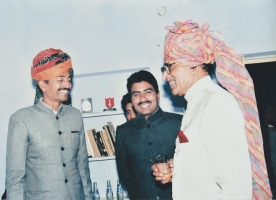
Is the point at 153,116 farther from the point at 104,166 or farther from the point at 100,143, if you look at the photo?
the point at 104,166

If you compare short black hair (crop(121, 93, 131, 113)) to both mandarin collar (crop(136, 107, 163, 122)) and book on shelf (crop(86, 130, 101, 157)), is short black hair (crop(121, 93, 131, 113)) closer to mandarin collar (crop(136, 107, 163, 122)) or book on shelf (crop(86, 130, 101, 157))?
book on shelf (crop(86, 130, 101, 157))

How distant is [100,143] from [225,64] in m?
2.12

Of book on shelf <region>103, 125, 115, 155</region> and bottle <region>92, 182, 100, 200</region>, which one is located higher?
book on shelf <region>103, 125, 115, 155</region>

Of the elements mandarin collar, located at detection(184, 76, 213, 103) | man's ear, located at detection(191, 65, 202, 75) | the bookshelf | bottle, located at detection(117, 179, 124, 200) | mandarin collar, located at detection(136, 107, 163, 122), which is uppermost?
man's ear, located at detection(191, 65, 202, 75)

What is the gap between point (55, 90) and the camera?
2381mm

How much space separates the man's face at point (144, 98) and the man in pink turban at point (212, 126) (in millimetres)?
833

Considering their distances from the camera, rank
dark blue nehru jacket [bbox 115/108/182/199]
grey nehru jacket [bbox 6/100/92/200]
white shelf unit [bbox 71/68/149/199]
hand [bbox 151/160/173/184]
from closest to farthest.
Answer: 1. hand [bbox 151/160/173/184]
2. grey nehru jacket [bbox 6/100/92/200]
3. dark blue nehru jacket [bbox 115/108/182/199]
4. white shelf unit [bbox 71/68/149/199]

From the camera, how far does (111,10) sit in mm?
3414

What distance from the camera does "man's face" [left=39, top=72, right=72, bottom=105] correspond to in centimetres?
238

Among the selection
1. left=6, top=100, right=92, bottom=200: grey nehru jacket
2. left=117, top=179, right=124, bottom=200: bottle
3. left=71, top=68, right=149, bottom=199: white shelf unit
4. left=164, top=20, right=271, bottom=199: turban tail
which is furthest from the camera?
left=71, top=68, right=149, bottom=199: white shelf unit

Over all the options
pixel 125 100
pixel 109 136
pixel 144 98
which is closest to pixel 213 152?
pixel 144 98

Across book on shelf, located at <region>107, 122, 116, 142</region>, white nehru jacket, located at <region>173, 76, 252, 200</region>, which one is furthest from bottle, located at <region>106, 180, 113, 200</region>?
white nehru jacket, located at <region>173, 76, 252, 200</region>

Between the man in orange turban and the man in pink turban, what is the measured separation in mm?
956

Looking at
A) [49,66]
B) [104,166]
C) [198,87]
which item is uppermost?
[49,66]
